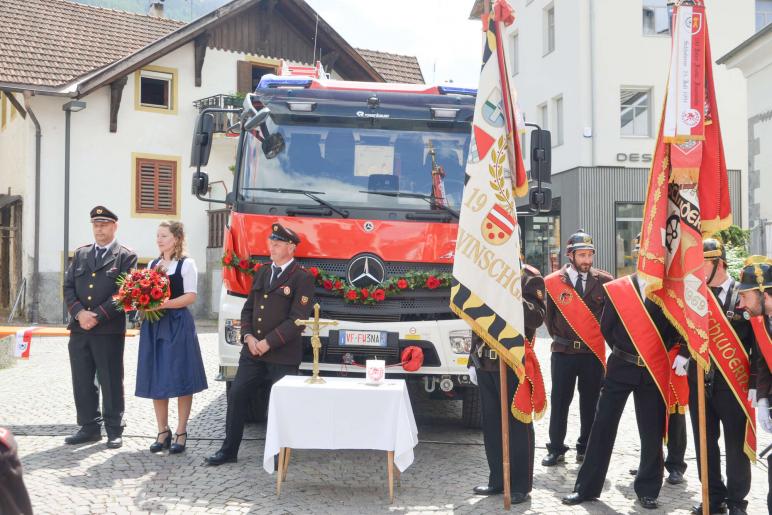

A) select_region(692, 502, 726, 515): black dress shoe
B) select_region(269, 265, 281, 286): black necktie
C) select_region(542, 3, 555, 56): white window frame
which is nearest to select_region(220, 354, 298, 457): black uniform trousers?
select_region(269, 265, 281, 286): black necktie

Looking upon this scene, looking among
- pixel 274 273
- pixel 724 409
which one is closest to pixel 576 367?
pixel 724 409

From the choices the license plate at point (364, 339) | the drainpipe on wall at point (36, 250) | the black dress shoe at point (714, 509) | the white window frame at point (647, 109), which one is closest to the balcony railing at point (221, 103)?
the drainpipe on wall at point (36, 250)

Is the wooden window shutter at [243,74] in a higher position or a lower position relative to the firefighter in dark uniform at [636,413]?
higher

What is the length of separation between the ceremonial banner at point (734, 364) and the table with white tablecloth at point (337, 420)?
199 centimetres

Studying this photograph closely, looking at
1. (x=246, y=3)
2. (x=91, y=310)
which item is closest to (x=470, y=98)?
(x=91, y=310)

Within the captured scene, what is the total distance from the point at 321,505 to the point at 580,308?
260cm

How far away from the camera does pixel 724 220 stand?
16.7 feet

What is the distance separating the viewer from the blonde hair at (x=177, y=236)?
6.65m

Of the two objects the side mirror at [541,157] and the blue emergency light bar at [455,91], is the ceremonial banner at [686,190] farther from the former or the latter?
the blue emergency light bar at [455,91]

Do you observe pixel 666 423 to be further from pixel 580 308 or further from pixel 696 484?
pixel 580 308

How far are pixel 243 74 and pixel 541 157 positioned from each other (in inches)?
687

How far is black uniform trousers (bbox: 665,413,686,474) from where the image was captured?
596cm

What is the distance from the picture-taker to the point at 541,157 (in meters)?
6.99

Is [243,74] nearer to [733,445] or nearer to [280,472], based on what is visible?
[280,472]
